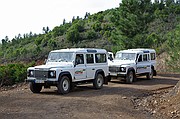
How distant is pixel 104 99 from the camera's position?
476 inches

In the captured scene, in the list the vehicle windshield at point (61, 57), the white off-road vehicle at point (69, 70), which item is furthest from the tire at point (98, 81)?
the vehicle windshield at point (61, 57)

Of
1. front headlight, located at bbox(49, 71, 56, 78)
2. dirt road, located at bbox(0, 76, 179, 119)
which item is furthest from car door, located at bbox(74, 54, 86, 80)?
dirt road, located at bbox(0, 76, 179, 119)

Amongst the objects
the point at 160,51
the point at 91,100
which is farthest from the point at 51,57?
the point at 160,51

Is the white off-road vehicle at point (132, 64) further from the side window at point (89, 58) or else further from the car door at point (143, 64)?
the side window at point (89, 58)

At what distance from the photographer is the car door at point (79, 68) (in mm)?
14095

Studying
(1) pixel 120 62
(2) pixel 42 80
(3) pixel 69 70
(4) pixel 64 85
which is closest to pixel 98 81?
(3) pixel 69 70

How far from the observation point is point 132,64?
19047 millimetres

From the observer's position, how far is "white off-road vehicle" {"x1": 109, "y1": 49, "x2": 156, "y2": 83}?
18.4m

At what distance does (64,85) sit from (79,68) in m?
1.31

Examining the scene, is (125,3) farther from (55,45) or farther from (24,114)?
(55,45)

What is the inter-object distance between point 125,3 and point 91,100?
Result: 1826 centimetres

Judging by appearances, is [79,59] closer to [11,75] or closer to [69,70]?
[69,70]

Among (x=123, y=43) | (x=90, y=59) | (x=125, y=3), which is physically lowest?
(x=90, y=59)

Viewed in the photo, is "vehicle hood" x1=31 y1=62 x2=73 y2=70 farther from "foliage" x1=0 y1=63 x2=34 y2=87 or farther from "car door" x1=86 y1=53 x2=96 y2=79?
"foliage" x1=0 y1=63 x2=34 y2=87
